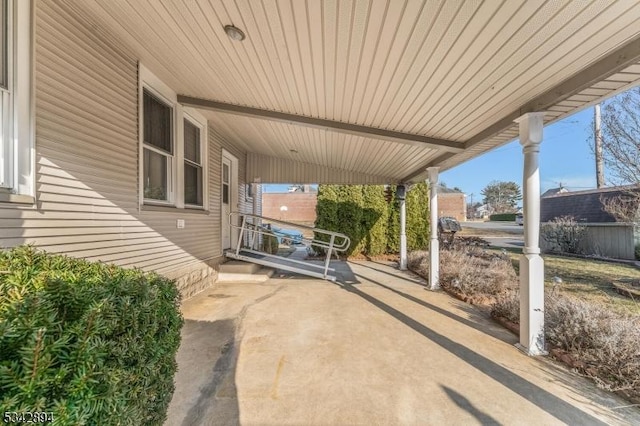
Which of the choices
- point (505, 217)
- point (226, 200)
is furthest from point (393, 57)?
point (505, 217)

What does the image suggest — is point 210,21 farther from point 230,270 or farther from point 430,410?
point 230,270

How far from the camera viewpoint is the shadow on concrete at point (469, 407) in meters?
1.90

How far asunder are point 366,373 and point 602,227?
1278cm

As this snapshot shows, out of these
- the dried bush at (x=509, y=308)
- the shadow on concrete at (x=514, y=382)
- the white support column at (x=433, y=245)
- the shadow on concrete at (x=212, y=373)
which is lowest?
the shadow on concrete at (x=514, y=382)

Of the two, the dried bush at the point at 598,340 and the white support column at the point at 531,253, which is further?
the white support column at the point at 531,253

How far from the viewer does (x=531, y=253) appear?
298 cm

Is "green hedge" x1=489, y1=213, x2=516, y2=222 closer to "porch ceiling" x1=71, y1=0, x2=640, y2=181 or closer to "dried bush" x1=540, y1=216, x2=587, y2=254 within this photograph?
"dried bush" x1=540, y1=216, x2=587, y2=254

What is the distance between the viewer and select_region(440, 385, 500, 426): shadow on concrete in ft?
6.22

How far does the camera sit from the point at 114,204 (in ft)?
9.91

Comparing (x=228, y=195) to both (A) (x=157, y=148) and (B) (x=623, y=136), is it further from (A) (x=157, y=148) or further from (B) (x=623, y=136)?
(B) (x=623, y=136)

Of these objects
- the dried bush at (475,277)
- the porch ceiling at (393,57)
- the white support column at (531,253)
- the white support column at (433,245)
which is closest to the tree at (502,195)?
the dried bush at (475,277)

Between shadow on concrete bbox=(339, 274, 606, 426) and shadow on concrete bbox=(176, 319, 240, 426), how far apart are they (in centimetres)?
210

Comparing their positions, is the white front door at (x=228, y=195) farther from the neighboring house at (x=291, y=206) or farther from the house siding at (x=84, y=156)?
the neighboring house at (x=291, y=206)

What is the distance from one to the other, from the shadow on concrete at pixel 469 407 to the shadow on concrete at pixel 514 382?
0.45 meters
